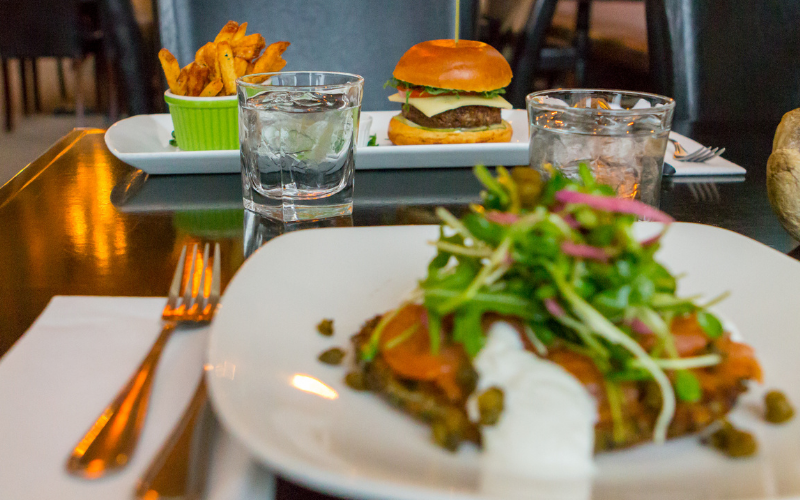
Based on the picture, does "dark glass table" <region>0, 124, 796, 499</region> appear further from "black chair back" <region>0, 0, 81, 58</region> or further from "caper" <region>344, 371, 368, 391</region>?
"black chair back" <region>0, 0, 81, 58</region>

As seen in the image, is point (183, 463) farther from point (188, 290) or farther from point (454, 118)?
point (454, 118)

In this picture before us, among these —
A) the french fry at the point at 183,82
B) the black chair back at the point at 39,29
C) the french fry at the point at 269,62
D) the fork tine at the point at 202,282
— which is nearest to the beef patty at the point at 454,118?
the french fry at the point at 269,62

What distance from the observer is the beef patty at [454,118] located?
201 cm

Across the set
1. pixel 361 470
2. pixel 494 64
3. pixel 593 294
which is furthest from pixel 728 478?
pixel 494 64

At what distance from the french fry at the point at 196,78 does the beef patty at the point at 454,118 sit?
2.10 feet

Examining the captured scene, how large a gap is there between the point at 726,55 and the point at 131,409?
115 inches

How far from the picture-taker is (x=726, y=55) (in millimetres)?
2775

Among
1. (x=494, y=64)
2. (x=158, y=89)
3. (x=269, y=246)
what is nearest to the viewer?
(x=269, y=246)

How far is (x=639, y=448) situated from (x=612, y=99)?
0.92 meters

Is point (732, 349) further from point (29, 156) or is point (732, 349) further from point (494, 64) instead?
point (29, 156)

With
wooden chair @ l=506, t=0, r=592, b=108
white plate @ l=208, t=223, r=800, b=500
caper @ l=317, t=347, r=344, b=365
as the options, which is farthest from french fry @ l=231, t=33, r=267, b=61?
wooden chair @ l=506, t=0, r=592, b=108

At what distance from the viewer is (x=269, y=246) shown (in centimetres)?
91

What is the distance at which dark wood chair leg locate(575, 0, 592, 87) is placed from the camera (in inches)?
233

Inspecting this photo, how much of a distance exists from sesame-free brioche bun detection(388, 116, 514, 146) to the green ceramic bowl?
505 mm
